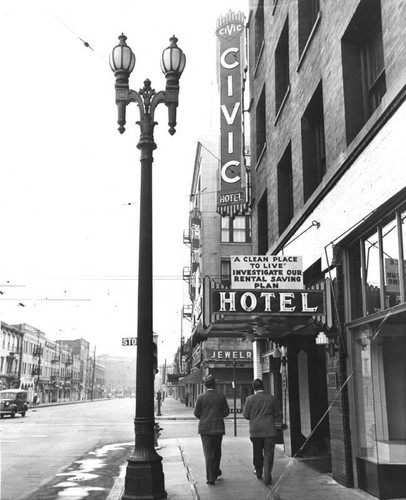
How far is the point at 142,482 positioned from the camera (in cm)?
805

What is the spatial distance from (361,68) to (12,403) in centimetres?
3472

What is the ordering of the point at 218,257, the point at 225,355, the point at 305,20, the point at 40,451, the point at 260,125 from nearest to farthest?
the point at 305,20, the point at 40,451, the point at 260,125, the point at 225,355, the point at 218,257

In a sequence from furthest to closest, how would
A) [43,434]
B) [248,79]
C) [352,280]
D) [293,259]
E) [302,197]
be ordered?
[43,434]
[248,79]
[302,197]
[293,259]
[352,280]

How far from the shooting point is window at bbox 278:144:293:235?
14609 millimetres

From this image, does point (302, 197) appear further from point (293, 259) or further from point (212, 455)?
point (212, 455)

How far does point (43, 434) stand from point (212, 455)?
14.4m

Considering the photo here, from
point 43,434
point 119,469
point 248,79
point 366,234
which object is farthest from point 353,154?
point 43,434

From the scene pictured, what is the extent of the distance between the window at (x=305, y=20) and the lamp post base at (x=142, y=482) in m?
9.12

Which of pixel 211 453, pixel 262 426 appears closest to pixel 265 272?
pixel 262 426

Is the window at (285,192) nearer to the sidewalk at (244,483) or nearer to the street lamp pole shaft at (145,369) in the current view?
the sidewalk at (244,483)

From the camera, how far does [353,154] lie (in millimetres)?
8820

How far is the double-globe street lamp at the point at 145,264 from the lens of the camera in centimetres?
810

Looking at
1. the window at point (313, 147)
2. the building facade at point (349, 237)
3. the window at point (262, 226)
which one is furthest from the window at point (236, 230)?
the window at point (313, 147)

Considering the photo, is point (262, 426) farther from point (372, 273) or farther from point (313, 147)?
point (313, 147)
